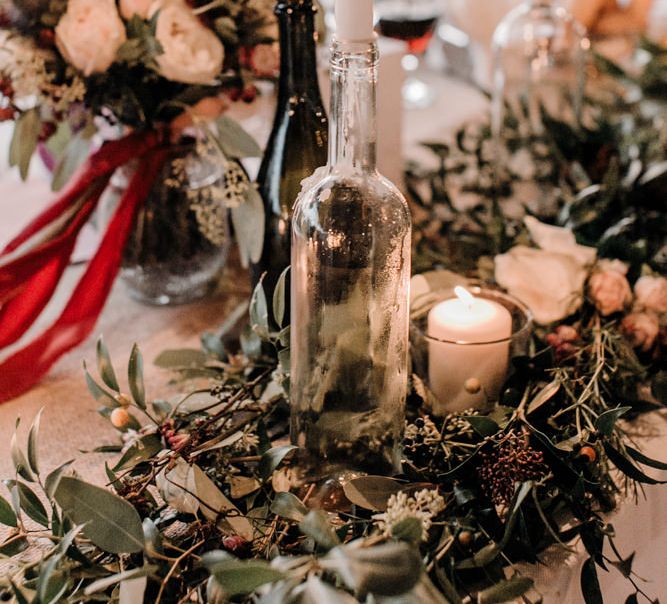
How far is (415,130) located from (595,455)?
2.80ft

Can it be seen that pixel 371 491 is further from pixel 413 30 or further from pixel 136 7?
pixel 413 30

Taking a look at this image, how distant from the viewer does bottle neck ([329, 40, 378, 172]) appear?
523mm

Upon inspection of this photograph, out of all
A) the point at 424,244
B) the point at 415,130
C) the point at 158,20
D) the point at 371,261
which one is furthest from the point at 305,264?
the point at 415,130

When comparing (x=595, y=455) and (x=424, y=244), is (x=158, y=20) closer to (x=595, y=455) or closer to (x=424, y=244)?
(x=424, y=244)

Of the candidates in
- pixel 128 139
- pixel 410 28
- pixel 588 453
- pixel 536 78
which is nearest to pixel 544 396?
pixel 588 453

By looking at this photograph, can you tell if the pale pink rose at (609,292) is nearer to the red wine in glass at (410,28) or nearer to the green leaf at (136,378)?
the green leaf at (136,378)

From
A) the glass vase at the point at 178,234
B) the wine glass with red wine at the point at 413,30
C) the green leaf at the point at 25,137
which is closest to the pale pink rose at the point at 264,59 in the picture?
the glass vase at the point at 178,234

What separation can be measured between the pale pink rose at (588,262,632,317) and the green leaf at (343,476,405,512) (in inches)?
11.9

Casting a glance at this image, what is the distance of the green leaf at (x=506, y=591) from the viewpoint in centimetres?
48

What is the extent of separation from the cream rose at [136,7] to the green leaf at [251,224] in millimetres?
190

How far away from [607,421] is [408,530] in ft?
0.57

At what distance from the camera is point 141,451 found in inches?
24.3

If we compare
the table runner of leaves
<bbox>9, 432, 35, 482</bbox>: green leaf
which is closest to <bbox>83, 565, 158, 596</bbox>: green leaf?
the table runner of leaves

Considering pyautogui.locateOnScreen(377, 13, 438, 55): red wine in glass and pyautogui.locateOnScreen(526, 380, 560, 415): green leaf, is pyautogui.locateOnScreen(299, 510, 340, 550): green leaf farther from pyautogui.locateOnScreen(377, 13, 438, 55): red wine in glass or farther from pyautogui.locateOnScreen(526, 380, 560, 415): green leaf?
pyautogui.locateOnScreen(377, 13, 438, 55): red wine in glass
